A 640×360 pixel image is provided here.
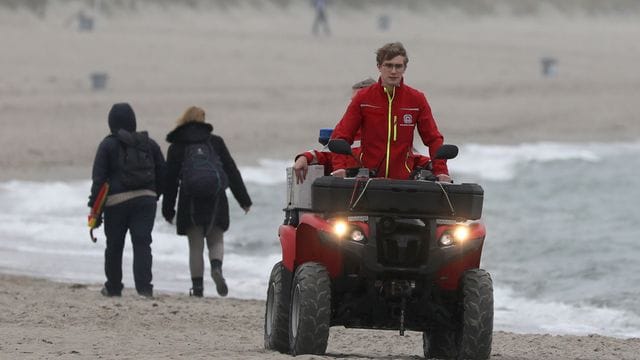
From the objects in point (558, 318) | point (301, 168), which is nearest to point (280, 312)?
point (301, 168)

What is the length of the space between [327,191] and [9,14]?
46.2m

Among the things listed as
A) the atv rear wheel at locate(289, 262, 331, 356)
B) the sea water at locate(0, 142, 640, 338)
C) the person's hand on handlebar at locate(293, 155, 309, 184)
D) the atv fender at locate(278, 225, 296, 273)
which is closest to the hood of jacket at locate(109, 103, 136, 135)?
the sea water at locate(0, 142, 640, 338)

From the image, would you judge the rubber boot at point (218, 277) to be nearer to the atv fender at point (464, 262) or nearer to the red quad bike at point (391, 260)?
the red quad bike at point (391, 260)

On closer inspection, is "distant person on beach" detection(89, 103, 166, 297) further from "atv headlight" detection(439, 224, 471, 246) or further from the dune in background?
the dune in background

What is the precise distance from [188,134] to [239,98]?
22273 mm

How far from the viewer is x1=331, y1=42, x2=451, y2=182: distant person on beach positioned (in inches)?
317

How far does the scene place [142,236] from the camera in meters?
12.1

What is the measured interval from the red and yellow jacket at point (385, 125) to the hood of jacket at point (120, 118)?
13.4 feet

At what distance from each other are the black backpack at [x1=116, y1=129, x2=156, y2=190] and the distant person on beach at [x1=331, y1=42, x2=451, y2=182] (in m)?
3.97

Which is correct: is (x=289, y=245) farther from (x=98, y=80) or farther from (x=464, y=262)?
(x=98, y=80)

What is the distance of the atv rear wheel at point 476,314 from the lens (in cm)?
788

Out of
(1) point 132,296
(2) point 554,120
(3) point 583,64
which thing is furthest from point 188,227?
(3) point 583,64

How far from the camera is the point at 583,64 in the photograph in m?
47.5

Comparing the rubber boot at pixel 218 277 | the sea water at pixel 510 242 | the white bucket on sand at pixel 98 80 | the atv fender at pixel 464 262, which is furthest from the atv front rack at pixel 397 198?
the white bucket on sand at pixel 98 80
